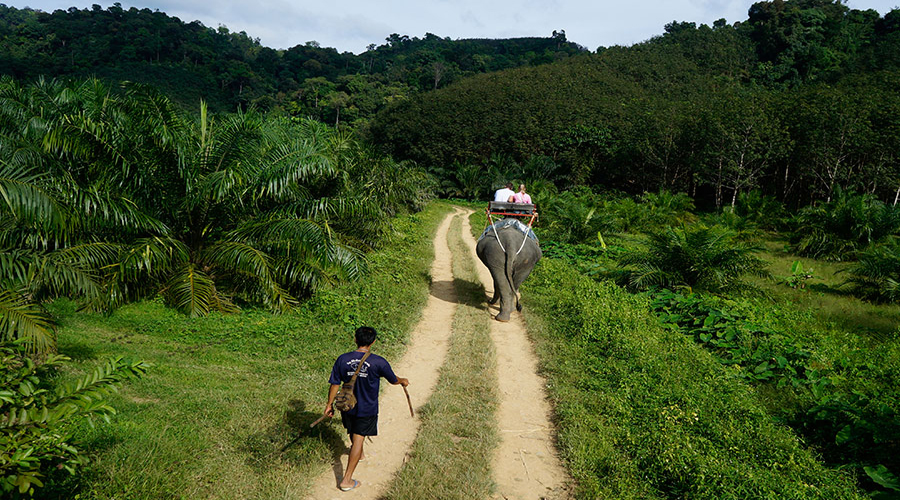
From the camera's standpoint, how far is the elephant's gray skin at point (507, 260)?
9398 millimetres

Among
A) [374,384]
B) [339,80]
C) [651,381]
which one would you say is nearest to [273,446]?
[374,384]

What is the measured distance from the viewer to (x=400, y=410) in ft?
19.1

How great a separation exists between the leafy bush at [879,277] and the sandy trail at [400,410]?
9680 millimetres

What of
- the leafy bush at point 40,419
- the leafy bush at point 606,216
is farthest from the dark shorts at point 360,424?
the leafy bush at point 606,216

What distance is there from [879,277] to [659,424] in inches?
404

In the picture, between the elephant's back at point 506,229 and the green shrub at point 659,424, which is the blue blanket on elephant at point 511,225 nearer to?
the elephant's back at point 506,229

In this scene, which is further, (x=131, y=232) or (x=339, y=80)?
(x=339, y=80)

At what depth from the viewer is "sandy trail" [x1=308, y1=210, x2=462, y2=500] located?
14.6ft

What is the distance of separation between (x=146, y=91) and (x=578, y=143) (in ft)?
129

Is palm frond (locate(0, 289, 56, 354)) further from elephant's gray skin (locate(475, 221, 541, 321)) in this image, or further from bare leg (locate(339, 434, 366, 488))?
elephant's gray skin (locate(475, 221, 541, 321))

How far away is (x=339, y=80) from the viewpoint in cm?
9331

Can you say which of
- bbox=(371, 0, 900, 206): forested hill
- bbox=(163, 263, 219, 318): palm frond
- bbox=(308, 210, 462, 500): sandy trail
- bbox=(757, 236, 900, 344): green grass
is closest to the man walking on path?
bbox=(308, 210, 462, 500): sandy trail

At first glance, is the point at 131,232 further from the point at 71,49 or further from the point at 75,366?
the point at 71,49

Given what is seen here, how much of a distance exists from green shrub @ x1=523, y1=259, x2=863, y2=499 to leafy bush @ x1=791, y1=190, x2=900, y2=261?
40.7 ft
